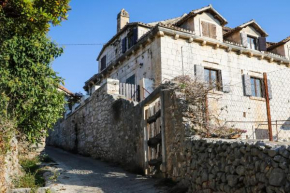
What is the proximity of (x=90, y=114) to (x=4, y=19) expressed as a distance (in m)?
9.09

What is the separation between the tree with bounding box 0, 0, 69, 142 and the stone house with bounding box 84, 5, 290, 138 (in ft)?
21.2

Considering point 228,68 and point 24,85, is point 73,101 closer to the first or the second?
point 228,68

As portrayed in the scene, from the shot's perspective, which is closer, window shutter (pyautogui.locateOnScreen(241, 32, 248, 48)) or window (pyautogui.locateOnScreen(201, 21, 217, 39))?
window (pyautogui.locateOnScreen(201, 21, 217, 39))

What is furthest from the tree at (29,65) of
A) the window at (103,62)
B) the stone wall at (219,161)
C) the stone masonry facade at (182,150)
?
the window at (103,62)

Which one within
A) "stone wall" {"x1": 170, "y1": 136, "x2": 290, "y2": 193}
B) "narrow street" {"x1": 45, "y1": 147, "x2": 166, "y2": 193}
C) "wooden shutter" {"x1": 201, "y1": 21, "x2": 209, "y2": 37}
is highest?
"wooden shutter" {"x1": 201, "y1": 21, "x2": 209, "y2": 37}

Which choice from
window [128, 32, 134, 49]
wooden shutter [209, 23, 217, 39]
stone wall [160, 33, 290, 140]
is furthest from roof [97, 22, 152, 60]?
wooden shutter [209, 23, 217, 39]

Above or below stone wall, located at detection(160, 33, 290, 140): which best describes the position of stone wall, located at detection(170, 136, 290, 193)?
below

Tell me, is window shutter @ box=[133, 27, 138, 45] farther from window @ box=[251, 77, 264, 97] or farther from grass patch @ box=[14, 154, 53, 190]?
grass patch @ box=[14, 154, 53, 190]

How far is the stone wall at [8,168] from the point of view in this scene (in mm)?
6348

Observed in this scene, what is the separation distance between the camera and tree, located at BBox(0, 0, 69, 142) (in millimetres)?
7480

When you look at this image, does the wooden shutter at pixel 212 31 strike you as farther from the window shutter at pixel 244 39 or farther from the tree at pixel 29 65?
the tree at pixel 29 65

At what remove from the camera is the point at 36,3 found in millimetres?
7875

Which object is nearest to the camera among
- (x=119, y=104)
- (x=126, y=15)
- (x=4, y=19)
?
(x=4, y=19)

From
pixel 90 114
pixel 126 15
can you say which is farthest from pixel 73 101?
pixel 126 15
